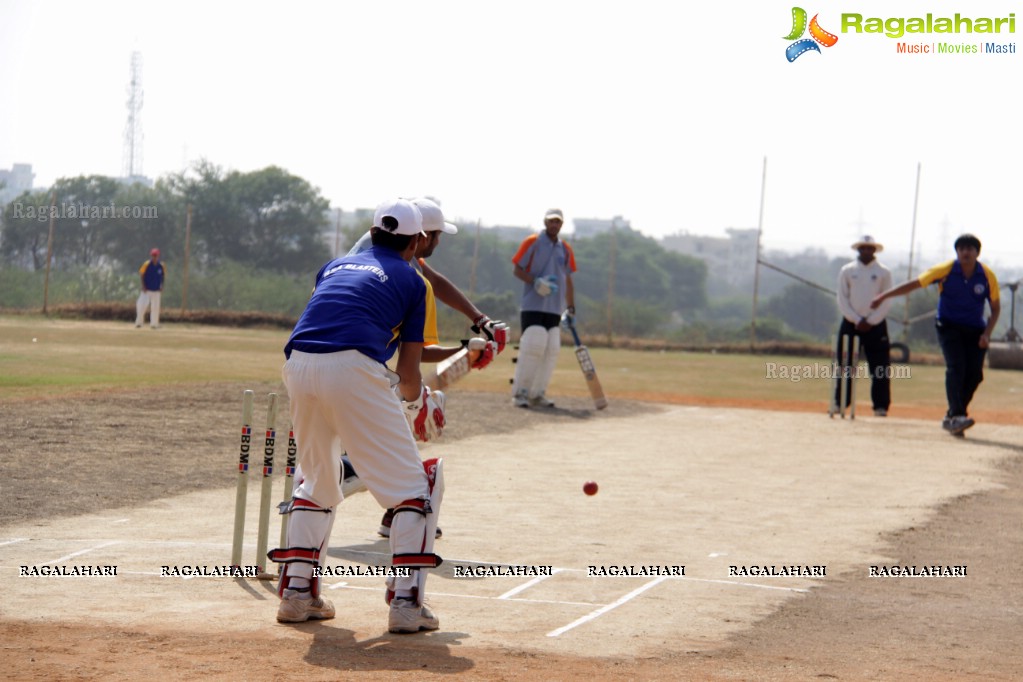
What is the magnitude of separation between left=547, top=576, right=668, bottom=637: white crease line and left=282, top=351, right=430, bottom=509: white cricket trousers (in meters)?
0.89

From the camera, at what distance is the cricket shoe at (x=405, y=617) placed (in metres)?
6.08

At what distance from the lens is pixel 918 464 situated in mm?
13297

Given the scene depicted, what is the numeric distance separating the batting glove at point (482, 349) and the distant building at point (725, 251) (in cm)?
10807

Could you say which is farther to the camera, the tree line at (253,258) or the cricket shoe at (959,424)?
the tree line at (253,258)

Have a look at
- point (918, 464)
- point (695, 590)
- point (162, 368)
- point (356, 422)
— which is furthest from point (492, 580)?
point (162, 368)

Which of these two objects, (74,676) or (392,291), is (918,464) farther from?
(74,676)

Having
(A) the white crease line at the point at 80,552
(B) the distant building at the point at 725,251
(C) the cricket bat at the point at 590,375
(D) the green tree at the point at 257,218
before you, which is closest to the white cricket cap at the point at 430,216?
(A) the white crease line at the point at 80,552

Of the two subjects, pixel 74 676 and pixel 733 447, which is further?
pixel 733 447

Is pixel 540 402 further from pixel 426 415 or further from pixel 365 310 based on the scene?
pixel 365 310

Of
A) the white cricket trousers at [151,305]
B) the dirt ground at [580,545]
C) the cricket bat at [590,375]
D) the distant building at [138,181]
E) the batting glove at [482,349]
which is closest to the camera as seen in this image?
the dirt ground at [580,545]

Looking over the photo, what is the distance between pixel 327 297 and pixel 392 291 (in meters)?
0.30

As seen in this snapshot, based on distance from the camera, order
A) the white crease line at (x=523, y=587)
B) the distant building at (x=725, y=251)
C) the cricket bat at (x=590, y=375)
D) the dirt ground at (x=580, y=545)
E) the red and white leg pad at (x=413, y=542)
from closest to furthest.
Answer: the dirt ground at (x=580, y=545), the red and white leg pad at (x=413, y=542), the white crease line at (x=523, y=587), the cricket bat at (x=590, y=375), the distant building at (x=725, y=251)

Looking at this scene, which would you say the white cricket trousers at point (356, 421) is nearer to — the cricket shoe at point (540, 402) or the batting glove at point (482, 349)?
the batting glove at point (482, 349)

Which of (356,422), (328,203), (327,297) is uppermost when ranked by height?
(328,203)
